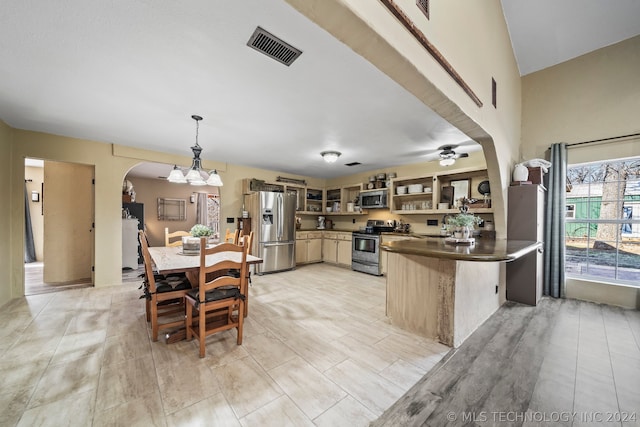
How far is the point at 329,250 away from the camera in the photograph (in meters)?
6.06

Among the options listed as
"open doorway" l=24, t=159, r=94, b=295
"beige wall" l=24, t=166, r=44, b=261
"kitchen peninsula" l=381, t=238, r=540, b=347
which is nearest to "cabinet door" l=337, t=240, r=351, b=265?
"kitchen peninsula" l=381, t=238, r=540, b=347

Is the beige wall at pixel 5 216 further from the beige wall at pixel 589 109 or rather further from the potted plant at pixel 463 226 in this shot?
the beige wall at pixel 589 109

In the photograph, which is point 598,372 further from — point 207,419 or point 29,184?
point 29,184

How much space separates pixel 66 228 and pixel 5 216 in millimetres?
1053

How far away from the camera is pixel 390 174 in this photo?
5371 mm

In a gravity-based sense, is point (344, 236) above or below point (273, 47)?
below

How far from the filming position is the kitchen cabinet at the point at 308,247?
19.0 feet

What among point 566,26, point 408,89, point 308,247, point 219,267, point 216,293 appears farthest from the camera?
point 308,247

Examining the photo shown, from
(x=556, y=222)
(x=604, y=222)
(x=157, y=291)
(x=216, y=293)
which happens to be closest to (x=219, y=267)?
(x=216, y=293)

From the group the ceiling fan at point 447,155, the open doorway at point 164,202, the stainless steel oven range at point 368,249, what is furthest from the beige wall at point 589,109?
the open doorway at point 164,202

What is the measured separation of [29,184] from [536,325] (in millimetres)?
10018

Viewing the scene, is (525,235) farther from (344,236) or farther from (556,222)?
(344,236)

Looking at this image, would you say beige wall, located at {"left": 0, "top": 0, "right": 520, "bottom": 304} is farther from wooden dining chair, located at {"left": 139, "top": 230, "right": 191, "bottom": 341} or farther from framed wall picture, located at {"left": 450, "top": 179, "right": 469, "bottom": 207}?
wooden dining chair, located at {"left": 139, "top": 230, "right": 191, "bottom": 341}

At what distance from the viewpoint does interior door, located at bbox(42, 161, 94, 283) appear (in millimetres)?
3969
